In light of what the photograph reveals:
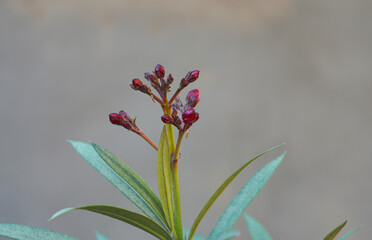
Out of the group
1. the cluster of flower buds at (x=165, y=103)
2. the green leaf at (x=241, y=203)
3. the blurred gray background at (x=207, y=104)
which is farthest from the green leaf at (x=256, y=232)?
the blurred gray background at (x=207, y=104)

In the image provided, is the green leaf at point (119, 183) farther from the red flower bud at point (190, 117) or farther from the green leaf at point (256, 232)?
the green leaf at point (256, 232)

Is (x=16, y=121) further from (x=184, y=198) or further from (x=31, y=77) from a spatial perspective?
(x=184, y=198)

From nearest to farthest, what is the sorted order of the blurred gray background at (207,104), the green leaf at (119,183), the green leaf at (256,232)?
1. the green leaf at (119,183)
2. the green leaf at (256,232)
3. the blurred gray background at (207,104)

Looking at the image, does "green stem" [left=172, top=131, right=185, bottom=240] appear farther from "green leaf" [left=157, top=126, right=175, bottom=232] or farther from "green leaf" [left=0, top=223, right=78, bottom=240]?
"green leaf" [left=0, top=223, right=78, bottom=240]

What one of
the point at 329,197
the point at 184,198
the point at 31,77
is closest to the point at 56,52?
the point at 31,77

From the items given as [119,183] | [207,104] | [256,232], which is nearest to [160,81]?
[119,183]

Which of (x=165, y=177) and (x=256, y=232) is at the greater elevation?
(x=165, y=177)

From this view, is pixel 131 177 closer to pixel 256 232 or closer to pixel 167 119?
pixel 167 119
